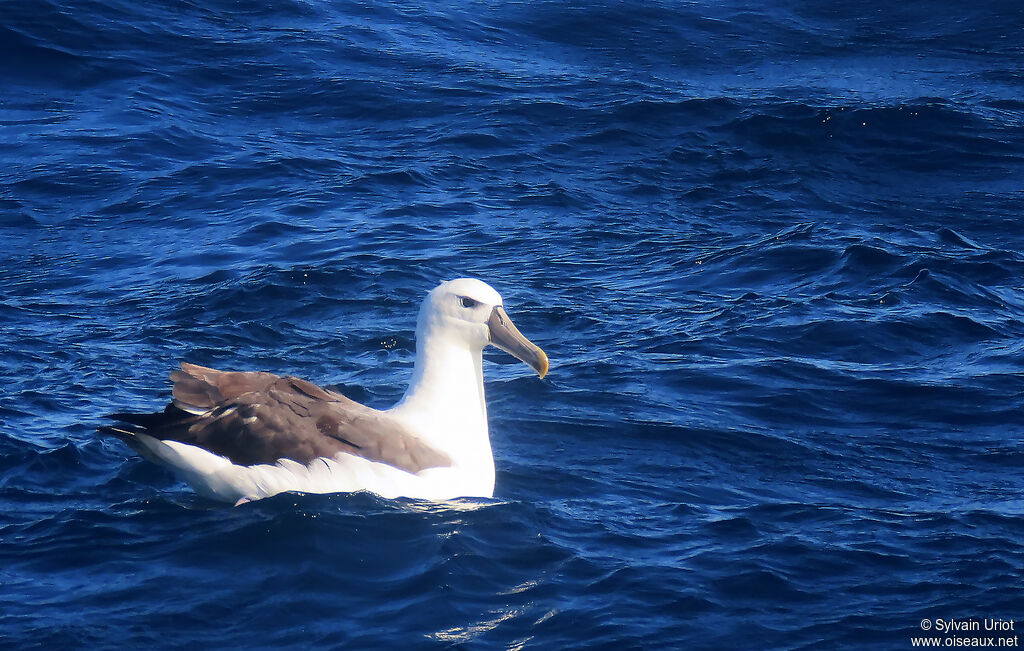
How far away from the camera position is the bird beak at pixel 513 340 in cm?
848

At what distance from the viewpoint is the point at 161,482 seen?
8617 millimetres

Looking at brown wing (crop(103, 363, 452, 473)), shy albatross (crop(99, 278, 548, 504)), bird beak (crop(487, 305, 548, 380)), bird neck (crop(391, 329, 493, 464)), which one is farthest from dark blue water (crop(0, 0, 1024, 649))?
bird beak (crop(487, 305, 548, 380))

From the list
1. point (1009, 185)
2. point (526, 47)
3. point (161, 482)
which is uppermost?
point (526, 47)

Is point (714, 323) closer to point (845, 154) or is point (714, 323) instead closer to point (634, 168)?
point (634, 168)

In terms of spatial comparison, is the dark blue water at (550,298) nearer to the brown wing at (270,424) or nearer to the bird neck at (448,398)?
the brown wing at (270,424)

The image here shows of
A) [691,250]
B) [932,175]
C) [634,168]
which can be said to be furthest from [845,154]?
[691,250]

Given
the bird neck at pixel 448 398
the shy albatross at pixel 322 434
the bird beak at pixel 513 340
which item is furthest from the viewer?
the bird beak at pixel 513 340

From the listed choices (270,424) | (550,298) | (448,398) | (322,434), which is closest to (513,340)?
(448,398)

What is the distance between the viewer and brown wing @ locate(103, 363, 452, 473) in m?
7.96

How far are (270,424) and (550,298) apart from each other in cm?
433

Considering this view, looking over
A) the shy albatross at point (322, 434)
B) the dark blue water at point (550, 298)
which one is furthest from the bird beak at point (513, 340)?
the dark blue water at point (550, 298)

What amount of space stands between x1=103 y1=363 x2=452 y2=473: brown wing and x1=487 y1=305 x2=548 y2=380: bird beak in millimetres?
882

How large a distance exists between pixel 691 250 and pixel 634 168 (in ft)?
8.00

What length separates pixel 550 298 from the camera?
38.7 feet
